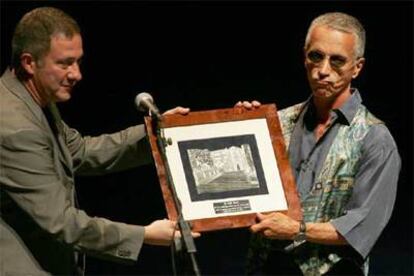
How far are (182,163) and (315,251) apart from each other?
502 millimetres

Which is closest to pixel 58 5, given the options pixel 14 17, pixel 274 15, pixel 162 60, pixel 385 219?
pixel 14 17

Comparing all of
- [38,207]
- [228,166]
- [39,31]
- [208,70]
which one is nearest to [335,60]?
[228,166]

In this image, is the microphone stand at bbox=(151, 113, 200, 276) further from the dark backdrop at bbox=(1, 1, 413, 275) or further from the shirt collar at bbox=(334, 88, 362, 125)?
the dark backdrop at bbox=(1, 1, 413, 275)

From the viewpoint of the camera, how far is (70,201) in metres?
2.97

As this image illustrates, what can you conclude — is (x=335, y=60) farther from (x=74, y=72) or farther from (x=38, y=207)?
(x=38, y=207)

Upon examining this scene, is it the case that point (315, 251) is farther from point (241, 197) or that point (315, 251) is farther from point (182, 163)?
point (182, 163)

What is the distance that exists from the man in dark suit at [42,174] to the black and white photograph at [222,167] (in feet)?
0.66

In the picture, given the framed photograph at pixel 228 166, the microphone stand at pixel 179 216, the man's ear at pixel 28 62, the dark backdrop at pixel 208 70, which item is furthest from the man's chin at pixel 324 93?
the dark backdrop at pixel 208 70

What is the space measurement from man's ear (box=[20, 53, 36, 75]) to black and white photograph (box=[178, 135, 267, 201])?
52 centimetres

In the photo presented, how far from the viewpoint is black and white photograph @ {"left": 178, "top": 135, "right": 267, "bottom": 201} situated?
3.05 meters

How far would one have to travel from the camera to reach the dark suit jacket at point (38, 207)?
2807mm

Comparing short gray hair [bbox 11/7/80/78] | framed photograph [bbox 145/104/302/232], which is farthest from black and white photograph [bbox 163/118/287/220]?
short gray hair [bbox 11/7/80/78]

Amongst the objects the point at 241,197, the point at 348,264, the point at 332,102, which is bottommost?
the point at 348,264

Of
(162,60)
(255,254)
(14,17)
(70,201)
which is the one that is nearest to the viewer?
(70,201)
